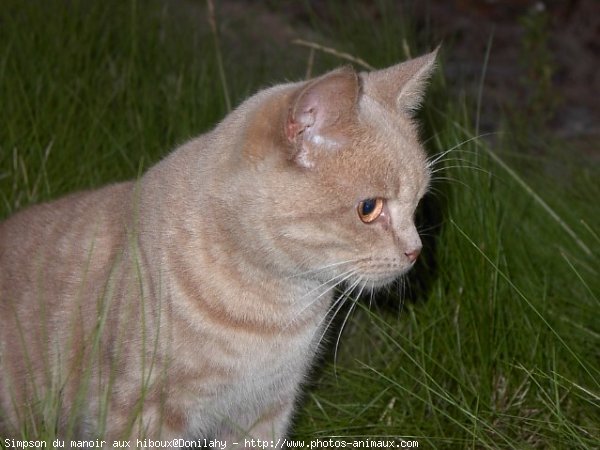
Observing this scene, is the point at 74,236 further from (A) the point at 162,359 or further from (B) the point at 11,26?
(B) the point at 11,26

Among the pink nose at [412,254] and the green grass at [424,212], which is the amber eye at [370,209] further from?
the green grass at [424,212]

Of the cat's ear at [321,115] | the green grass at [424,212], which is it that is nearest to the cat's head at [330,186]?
the cat's ear at [321,115]

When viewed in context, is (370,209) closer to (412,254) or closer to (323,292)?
(412,254)

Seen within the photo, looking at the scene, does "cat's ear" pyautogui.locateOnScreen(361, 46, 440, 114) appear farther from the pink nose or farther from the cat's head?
the pink nose

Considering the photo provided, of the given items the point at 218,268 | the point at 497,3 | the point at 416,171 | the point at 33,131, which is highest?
the point at 416,171

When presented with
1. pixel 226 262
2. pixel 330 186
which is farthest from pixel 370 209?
pixel 226 262

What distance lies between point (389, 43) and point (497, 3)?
2.99m

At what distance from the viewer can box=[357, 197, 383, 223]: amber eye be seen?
91.0 inches

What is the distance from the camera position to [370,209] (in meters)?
2.33

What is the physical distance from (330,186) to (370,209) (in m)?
0.12

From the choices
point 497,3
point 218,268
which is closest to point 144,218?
point 218,268

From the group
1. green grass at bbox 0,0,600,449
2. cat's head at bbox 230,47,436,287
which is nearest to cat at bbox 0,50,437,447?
cat's head at bbox 230,47,436,287

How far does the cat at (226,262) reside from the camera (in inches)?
88.8

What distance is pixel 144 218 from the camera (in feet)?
7.97
